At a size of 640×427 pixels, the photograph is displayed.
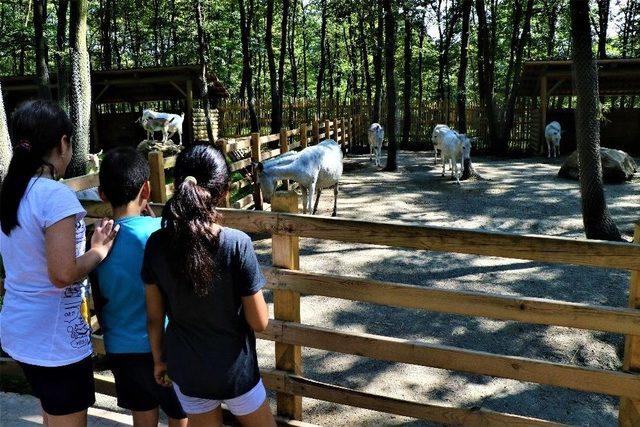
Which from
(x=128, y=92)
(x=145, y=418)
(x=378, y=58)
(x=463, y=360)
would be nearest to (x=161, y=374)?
(x=145, y=418)

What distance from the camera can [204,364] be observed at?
183 cm

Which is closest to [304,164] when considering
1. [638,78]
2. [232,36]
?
[638,78]

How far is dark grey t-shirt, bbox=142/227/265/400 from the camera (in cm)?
178

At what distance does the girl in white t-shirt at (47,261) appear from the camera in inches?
72.3

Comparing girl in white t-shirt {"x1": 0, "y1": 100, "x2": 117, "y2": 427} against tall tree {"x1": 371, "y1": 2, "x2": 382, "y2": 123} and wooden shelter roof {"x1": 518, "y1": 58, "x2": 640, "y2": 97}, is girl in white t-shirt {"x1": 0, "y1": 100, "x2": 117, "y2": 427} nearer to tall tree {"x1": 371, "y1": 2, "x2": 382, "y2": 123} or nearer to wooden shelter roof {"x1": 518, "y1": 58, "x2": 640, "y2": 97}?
tall tree {"x1": 371, "y1": 2, "x2": 382, "y2": 123}

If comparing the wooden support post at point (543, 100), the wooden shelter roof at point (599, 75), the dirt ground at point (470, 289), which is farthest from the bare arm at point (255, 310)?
the wooden support post at point (543, 100)

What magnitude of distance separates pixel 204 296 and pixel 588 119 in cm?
592

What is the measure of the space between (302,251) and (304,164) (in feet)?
4.96

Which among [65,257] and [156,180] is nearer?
[65,257]

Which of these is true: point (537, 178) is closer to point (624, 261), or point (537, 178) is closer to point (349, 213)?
point (349, 213)

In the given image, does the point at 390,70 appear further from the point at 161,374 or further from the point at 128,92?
the point at 161,374

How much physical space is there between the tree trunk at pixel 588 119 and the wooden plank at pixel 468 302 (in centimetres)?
472

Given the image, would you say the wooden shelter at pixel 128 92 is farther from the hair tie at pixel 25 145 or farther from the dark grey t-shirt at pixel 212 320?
the dark grey t-shirt at pixel 212 320

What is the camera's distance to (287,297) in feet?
8.91
